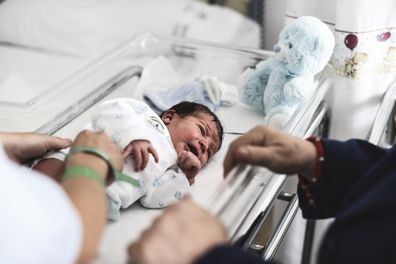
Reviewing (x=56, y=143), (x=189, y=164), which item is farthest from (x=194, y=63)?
(x=56, y=143)

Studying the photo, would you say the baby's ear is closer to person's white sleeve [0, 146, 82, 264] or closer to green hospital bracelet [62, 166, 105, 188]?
green hospital bracelet [62, 166, 105, 188]

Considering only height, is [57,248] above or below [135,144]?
above

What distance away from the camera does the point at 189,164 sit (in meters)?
1.19

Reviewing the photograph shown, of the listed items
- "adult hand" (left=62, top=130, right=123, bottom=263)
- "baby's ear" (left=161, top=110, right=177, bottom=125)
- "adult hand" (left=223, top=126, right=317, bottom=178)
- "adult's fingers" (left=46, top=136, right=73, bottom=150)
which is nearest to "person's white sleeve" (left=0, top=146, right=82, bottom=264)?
"adult hand" (left=62, top=130, right=123, bottom=263)

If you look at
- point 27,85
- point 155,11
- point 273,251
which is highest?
point 155,11

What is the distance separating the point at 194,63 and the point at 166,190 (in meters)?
0.75

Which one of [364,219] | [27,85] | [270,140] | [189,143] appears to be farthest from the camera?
[27,85]

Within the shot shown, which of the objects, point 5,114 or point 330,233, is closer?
point 330,233

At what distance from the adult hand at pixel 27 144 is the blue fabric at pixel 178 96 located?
412 millimetres

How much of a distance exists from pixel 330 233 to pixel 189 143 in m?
0.51

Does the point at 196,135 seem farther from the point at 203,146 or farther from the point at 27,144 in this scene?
the point at 27,144

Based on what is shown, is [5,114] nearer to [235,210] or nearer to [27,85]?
[27,85]

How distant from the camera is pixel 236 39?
1.92 meters

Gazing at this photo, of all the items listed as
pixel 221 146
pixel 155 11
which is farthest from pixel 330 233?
pixel 155 11
